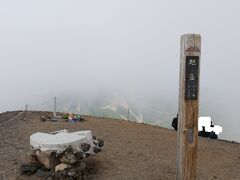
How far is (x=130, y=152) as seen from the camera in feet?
32.7

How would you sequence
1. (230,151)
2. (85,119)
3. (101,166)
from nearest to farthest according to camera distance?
(101,166), (230,151), (85,119)

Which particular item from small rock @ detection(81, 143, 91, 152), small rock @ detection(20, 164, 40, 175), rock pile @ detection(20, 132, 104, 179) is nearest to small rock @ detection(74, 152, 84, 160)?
rock pile @ detection(20, 132, 104, 179)

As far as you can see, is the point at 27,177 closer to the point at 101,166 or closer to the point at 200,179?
the point at 101,166

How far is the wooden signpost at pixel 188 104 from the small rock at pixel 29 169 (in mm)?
3647

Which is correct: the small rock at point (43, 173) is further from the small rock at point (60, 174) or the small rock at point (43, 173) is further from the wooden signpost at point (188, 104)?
the wooden signpost at point (188, 104)

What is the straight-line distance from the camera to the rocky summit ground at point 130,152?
324 inches

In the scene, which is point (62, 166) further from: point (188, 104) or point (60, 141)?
point (188, 104)

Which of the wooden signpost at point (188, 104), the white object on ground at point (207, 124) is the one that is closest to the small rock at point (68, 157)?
the wooden signpost at point (188, 104)

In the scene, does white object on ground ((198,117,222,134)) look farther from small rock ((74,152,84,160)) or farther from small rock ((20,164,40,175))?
small rock ((20,164,40,175))

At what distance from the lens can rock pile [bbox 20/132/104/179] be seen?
7446mm

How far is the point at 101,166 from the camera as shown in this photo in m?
8.54

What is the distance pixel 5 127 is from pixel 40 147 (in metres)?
6.34

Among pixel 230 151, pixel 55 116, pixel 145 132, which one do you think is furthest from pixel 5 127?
pixel 230 151

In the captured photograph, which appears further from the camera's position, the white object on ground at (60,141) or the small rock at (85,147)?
the small rock at (85,147)
